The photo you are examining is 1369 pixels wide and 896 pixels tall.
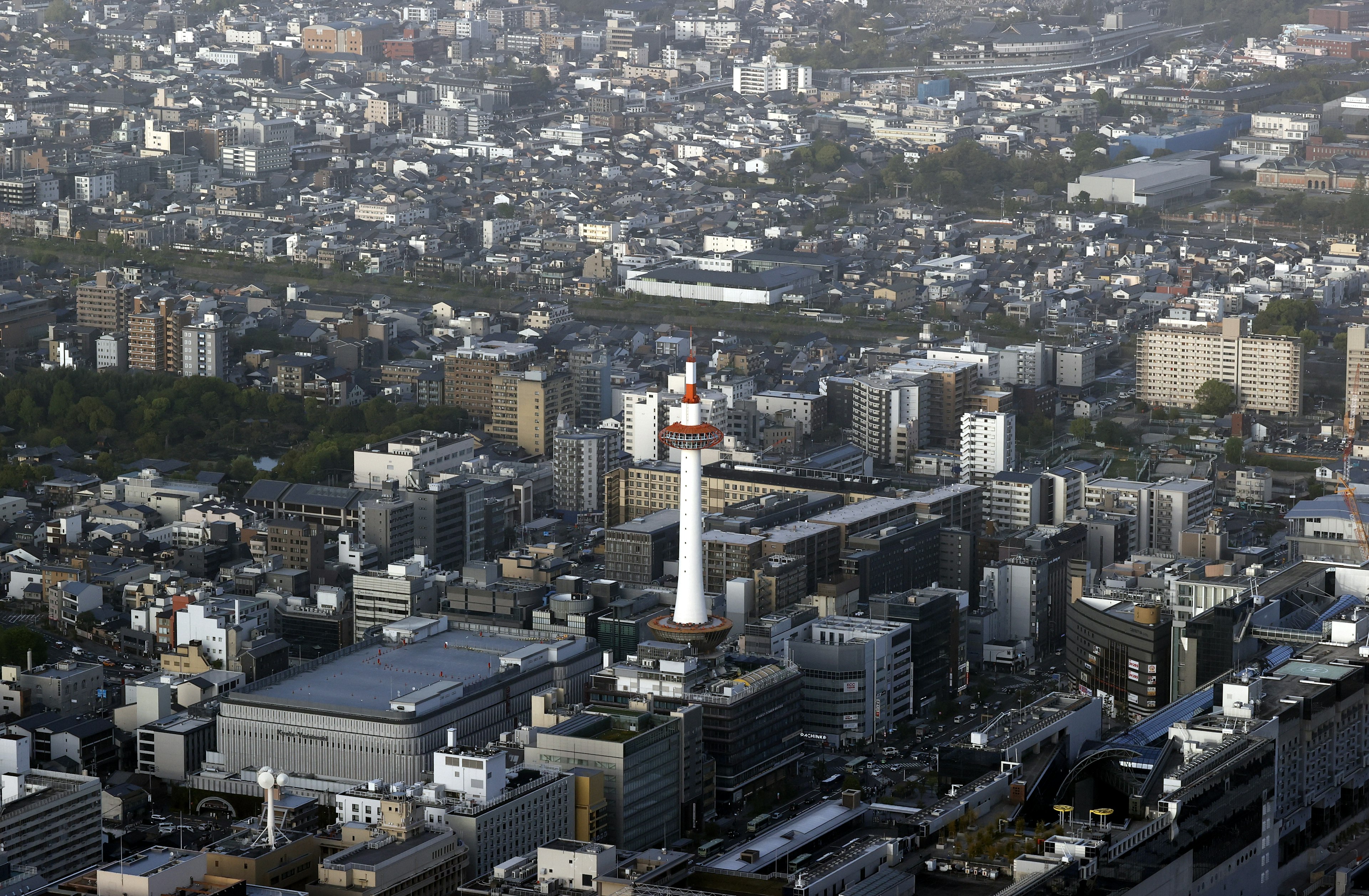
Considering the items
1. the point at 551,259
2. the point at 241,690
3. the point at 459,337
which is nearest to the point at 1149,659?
the point at 241,690

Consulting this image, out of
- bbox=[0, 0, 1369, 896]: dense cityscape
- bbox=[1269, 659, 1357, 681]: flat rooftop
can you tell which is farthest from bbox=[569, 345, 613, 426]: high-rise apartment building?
bbox=[1269, 659, 1357, 681]: flat rooftop

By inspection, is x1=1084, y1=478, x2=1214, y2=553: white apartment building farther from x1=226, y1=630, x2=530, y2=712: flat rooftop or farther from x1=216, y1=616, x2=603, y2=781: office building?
x1=226, y1=630, x2=530, y2=712: flat rooftop

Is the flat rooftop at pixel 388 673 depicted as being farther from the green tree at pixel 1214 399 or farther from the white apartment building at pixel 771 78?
the white apartment building at pixel 771 78

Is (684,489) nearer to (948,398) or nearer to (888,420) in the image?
(888,420)

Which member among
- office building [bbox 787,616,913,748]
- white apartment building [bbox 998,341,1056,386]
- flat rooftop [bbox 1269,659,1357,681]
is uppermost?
white apartment building [bbox 998,341,1056,386]

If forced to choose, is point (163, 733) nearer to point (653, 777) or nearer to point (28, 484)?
point (653, 777)

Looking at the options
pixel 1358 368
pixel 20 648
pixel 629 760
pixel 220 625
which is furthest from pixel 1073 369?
pixel 629 760

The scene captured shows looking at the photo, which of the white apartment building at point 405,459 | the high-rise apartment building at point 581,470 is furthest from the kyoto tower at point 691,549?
the white apartment building at point 405,459
